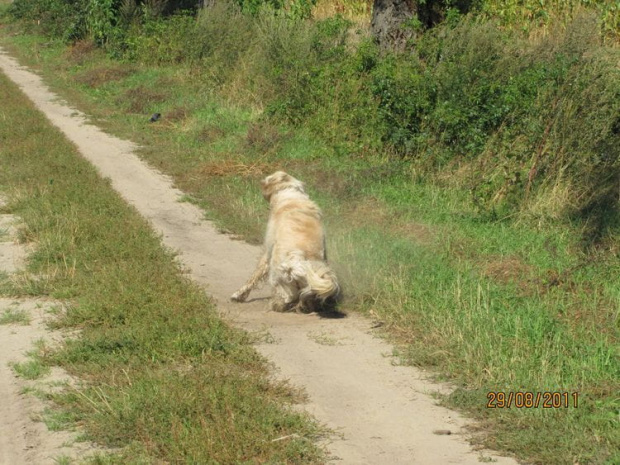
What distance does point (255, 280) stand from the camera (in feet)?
26.6

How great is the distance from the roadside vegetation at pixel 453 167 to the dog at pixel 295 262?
1.65ft

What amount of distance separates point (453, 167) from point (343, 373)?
596 centimetres

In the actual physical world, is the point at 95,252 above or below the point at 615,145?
below

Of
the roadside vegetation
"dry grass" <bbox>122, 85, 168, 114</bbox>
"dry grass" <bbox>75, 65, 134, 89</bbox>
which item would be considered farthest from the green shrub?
"dry grass" <bbox>122, 85, 168, 114</bbox>

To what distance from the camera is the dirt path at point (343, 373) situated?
5320 mm

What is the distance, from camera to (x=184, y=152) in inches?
568

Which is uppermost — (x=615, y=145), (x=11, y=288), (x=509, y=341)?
(x=615, y=145)

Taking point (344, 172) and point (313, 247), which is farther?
point (344, 172)

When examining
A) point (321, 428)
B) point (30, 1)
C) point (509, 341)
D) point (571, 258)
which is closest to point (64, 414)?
point (321, 428)

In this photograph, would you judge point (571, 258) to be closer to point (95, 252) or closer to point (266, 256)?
point (266, 256)

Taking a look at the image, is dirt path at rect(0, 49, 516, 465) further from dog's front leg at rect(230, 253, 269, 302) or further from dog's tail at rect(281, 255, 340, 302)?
dog's tail at rect(281, 255, 340, 302)

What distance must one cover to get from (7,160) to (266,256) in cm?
708
